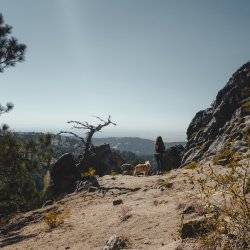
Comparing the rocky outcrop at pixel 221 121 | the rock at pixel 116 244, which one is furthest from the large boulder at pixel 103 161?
the rock at pixel 116 244

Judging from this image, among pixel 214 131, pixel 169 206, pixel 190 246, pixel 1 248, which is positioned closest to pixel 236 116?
pixel 214 131

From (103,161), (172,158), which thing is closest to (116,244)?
(103,161)

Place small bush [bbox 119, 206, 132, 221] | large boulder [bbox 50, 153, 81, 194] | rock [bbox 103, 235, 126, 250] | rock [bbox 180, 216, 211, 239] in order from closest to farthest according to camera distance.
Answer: rock [bbox 180, 216, 211, 239] → rock [bbox 103, 235, 126, 250] → small bush [bbox 119, 206, 132, 221] → large boulder [bbox 50, 153, 81, 194]

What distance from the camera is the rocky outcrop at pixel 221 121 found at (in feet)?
102

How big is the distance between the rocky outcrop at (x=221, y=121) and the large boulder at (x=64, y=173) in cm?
942

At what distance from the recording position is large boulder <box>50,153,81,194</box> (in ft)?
102

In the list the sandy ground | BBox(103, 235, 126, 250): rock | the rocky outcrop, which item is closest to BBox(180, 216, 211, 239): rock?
the sandy ground

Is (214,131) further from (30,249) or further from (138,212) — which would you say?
(30,249)

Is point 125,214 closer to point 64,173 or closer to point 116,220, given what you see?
point 116,220

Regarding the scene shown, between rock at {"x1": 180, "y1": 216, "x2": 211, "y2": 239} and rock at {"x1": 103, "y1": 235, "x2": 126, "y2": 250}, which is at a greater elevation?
rock at {"x1": 180, "y1": 216, "x2": 211, "y2": 239}

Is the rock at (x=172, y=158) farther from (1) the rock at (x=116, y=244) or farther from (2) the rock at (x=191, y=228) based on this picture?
(2) the rock at (x=191, y=228)

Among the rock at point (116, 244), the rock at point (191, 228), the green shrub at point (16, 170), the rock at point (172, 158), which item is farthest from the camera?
the rock at point (172, 158)

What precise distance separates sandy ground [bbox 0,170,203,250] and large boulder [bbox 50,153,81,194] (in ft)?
35.3

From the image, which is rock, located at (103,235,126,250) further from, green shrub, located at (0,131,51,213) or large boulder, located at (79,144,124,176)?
large boulder, located at (79,144,124,176)
